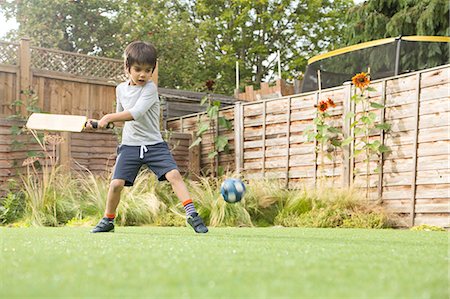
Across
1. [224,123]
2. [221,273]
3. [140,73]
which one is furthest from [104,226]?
[224,123]

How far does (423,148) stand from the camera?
26.9ft

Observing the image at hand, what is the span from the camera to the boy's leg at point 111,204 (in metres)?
5.11

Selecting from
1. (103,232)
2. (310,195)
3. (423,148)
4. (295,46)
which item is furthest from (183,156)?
(295,46)

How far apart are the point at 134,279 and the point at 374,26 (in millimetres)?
12755

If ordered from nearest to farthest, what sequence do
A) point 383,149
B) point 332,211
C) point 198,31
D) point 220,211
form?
point 332,211, point 220,211, point 383,149, point 198,31

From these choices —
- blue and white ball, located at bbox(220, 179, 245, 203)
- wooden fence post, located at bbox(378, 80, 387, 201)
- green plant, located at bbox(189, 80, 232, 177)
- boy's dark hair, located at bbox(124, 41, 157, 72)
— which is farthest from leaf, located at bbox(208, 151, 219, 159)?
boy's dark hair, located at bbox(124, 41, 157, 72)

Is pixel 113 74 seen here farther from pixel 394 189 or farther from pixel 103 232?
pixel 103 232

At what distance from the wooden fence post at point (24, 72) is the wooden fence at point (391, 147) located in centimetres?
434

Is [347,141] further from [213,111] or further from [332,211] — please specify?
[213,111]

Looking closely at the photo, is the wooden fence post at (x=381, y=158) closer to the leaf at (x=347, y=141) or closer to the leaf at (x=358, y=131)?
the leaf at (x=358, y=131)

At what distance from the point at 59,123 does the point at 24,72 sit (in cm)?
813

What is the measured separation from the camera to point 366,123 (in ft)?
28.9

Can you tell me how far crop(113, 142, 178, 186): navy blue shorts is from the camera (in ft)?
16.8

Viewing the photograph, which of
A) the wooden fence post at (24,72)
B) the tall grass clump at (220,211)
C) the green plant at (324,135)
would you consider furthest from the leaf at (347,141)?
the wooden fence post at (24,72)
